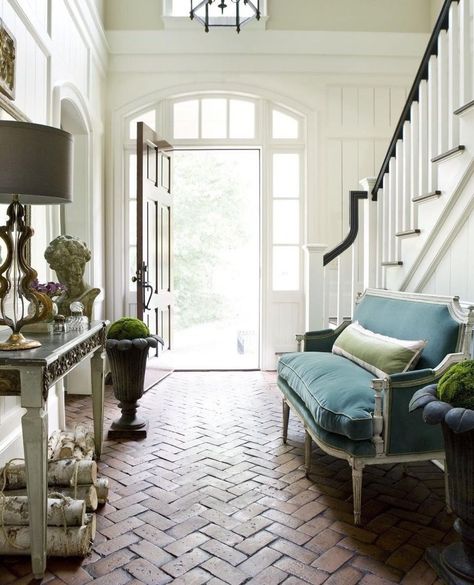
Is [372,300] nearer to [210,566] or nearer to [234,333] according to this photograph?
[210,566]

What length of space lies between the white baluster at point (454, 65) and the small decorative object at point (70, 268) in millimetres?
2247

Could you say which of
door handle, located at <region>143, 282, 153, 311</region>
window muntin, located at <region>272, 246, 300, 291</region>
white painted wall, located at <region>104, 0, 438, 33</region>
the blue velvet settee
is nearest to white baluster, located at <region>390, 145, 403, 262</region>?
the blue velvet settee

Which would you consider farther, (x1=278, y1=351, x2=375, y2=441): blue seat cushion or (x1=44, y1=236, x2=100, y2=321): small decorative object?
(x1=44, y1=236, x2=100, y2=321): small decorative object

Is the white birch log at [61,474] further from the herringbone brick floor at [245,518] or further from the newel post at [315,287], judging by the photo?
the newel post at [315,287]

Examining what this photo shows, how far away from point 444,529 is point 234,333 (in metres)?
7.29

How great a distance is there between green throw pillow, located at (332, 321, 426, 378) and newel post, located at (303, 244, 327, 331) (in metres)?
1.19

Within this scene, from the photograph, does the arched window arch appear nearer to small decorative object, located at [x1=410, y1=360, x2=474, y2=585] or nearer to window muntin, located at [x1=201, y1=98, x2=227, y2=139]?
window muntin, located at [x1=201, y1=98, x2=227, y2=139]

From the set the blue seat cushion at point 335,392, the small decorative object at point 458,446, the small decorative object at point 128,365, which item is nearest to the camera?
the small decorative object at point 458,446

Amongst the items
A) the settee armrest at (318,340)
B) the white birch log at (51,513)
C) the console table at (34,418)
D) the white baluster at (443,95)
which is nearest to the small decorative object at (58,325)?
the console table at (34,418)

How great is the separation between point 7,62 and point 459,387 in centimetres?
268

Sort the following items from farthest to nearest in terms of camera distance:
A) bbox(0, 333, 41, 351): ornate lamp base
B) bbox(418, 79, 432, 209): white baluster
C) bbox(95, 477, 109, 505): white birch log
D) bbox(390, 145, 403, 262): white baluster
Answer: bbox(390, 145, 403, 262): white baluster
bbox(418, 79, 432, 209): white baluster
bbox(95, 477, 109, 505): white birch log
bbox(0, 333, 41, 351): ornate lamp base

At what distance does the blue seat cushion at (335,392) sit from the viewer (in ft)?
7.27

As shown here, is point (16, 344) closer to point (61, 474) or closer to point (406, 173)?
point (61, 474)

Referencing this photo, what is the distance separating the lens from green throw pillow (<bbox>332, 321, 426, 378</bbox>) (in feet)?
8.25
